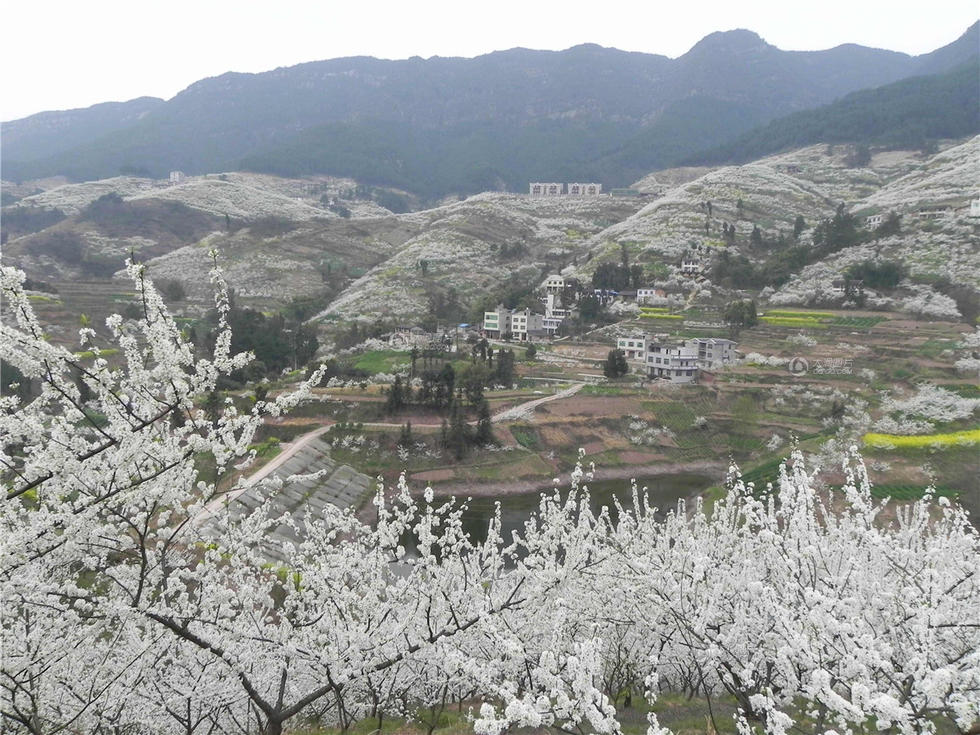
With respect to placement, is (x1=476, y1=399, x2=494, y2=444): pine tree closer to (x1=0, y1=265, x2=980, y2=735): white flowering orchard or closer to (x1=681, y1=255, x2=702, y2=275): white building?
→ (x1=0, y1=265, x2=980, y2=735): white flowering orchard

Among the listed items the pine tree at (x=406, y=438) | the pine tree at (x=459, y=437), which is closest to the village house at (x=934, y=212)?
the pine tree at (x=459, y=437)

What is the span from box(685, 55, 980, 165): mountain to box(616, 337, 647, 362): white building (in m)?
109

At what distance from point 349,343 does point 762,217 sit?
71.4 metres

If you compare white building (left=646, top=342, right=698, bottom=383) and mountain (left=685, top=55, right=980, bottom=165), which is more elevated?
mountain (left=685, top=55, right=980, bottom=165)

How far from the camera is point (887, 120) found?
130875mm

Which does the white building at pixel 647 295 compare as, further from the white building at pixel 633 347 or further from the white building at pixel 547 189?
the white building at pixel 547 189

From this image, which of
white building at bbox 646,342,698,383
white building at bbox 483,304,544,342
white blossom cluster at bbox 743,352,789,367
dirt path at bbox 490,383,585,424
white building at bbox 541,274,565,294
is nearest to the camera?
dirt path at bbox 490,383,585,424

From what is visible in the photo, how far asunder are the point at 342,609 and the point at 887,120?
165 m

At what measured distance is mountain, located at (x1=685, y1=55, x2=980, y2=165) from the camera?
121125mm

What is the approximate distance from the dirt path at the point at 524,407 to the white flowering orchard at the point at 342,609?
26706mm

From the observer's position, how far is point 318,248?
98.6 meters

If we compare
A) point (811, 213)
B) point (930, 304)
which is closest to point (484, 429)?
point (930, 304)

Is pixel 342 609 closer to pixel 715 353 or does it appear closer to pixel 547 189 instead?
pixel 715 353

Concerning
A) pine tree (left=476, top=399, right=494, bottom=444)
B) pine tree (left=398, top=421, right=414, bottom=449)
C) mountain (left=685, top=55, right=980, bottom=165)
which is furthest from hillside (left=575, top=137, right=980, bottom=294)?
→ pine tree (left=398, top=421, right=414, bottom=449)
